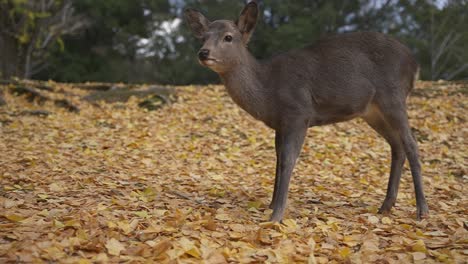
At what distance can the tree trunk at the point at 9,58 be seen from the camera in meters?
15.2

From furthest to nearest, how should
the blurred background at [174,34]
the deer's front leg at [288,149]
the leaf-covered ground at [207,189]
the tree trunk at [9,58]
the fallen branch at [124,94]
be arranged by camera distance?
1. the blurred background at [174,34]
2. the tree trunk at [9,58]
3. the fallen branch at [124,94]
4. the deer's front leg at [288,149]
5. the leaf-covered ground at [207,189]

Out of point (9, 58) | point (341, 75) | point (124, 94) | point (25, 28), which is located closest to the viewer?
point (341, 75)

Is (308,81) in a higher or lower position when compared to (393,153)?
higher

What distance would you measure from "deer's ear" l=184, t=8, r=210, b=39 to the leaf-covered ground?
1715 mm

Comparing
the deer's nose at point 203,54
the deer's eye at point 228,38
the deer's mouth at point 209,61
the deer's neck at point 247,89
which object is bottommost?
the deer's neck at point 247,89

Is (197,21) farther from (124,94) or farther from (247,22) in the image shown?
(124,94)

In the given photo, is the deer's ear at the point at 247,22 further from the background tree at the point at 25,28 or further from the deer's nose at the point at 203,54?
the background tree at the point at 25,28

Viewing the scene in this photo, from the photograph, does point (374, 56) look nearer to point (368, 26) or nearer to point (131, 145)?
point (131, 145)

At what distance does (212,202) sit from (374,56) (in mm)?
2215

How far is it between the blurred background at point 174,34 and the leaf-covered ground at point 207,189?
672 cm

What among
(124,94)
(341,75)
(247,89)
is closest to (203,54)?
(247,89)

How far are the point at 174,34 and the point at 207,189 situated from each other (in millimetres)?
13852

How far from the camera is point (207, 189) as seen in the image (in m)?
5.16

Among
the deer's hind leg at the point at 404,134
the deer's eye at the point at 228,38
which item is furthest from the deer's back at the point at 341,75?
the deer's eye at the point at 228,38
